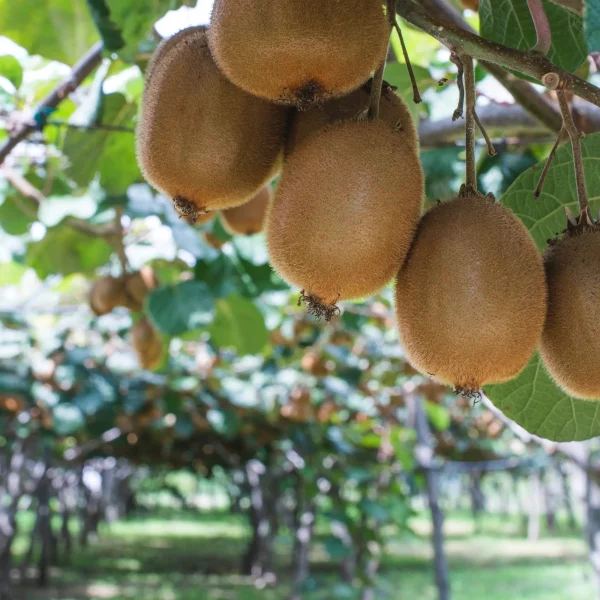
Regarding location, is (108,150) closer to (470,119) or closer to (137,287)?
(137,287)

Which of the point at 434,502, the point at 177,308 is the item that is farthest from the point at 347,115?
the point at 434,502

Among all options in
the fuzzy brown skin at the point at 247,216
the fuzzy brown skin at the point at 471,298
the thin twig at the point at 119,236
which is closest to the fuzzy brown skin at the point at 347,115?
the fuzzy brown skin at the point at 471,298

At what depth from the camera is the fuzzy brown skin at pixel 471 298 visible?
0.71 metres

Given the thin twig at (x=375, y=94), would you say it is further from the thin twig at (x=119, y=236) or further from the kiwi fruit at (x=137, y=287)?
the kiwi fruit at (x=137, y=287)

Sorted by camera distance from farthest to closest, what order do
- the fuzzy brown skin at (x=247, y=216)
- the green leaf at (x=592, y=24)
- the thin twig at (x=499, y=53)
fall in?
the fuzzy brown skin at (x=247, y=216) < the thin twig at (x=499, y=53) < the green leaf at (x=592, y=24)

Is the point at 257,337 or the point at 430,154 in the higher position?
the point at 430,154

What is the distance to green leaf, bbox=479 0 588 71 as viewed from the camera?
103 centimetres

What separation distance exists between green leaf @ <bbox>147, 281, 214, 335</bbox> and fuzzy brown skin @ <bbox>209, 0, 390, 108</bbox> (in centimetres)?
187

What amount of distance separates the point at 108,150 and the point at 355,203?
52.4 inches

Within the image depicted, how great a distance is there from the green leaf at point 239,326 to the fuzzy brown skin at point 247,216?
1524 mm

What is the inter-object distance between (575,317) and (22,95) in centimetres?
199

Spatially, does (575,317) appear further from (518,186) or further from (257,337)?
(257,337)

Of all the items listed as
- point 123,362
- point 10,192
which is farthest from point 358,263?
point 123,362

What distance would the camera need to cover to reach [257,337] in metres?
3.04
